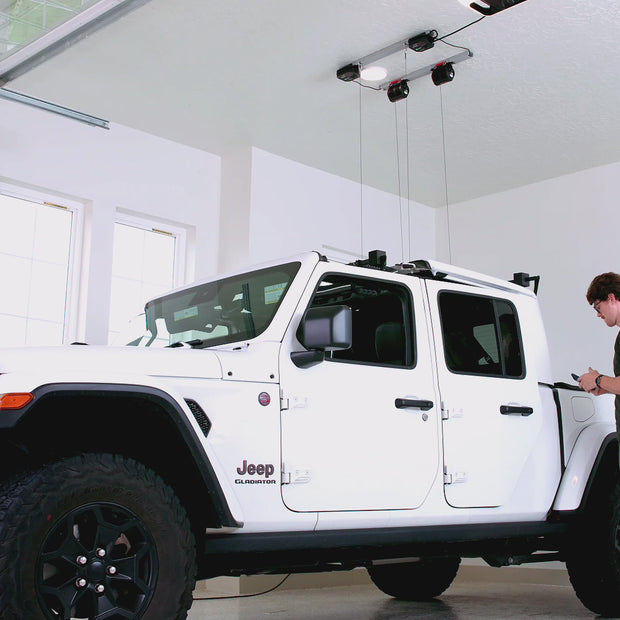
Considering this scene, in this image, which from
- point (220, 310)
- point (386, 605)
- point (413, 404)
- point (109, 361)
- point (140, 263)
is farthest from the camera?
point (140, 263)

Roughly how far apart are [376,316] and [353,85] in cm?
357

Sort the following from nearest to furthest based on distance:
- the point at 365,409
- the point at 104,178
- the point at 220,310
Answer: the point at 365,409 → the point at 220,310 → the point at 104,178

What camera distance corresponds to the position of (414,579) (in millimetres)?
5512

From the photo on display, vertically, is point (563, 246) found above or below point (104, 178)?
below

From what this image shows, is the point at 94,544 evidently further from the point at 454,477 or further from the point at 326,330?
the point at 454,477

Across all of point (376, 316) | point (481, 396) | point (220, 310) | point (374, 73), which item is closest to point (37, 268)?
point (374, 73)

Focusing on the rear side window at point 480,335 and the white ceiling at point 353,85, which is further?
the white ceiling at point 353,85

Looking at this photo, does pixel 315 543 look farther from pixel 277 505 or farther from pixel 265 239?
pixel 265 239

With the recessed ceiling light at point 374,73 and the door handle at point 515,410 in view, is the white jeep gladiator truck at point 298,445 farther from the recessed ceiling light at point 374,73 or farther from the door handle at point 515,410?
the recessed ceiling light at point 374,73

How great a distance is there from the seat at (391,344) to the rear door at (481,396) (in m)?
0.19

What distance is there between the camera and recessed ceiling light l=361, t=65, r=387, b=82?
657cm

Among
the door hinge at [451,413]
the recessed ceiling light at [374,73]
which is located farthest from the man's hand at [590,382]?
the recessed ceiling light at [374,73]

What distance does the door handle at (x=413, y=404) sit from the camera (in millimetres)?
3580

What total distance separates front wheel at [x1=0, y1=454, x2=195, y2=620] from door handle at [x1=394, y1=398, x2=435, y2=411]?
3.75 ft
